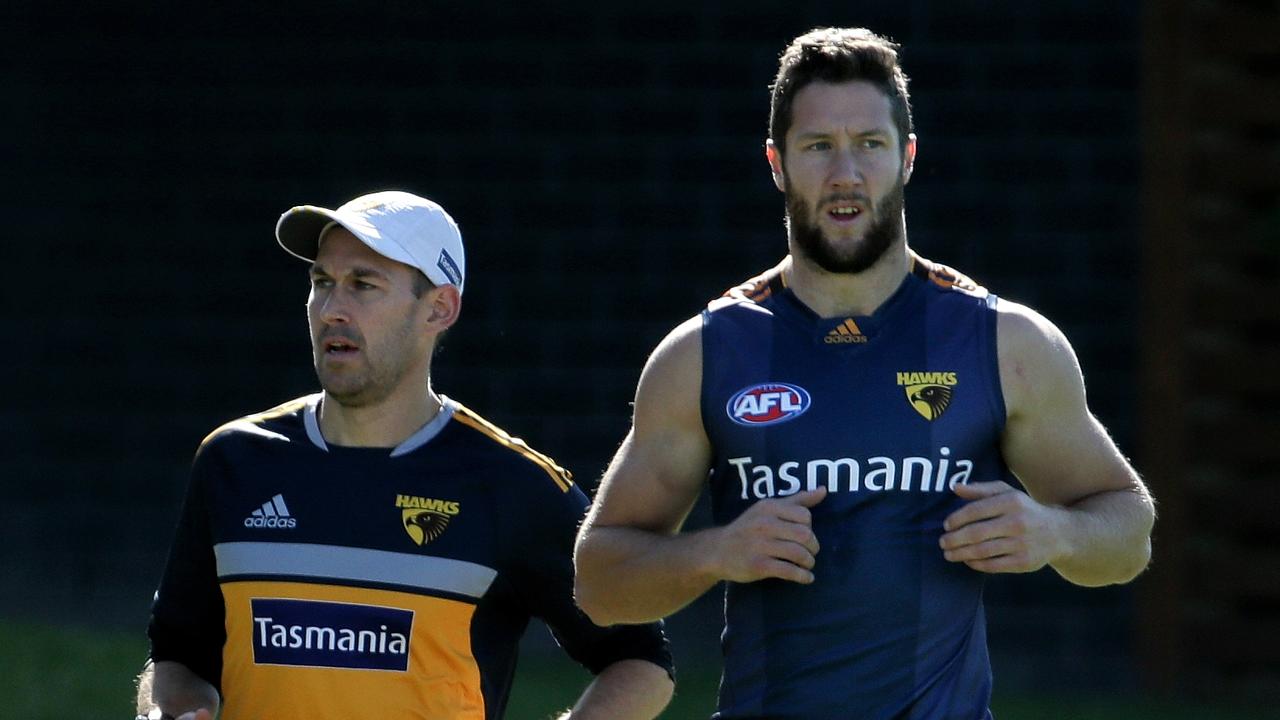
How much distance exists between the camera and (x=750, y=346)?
3766mm

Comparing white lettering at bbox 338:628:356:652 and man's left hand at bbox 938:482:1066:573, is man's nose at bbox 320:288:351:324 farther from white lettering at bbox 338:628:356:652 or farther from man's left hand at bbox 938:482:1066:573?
man's left hand at bbox 938:482:1066:573

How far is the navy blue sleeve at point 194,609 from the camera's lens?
4129mm

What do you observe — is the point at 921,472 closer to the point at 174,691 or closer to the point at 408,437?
the point at 408,437

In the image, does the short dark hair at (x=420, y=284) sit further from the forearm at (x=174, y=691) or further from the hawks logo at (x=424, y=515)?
the forearm at (x=174, y=691)

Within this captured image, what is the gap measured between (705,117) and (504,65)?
0.88 m

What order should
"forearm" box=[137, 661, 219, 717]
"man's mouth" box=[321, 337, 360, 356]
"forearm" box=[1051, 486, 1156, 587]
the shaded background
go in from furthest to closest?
the shaded background < "man's mouth" box=[321, 337, 360, 356] < "forearm" box=[137, 661, 219, 717] < "forearm" box=[1051, 486, 1156, 587]

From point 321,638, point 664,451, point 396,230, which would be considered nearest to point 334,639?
point 321,638

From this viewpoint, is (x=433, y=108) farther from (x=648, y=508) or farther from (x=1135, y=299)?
(x=648, y=508)

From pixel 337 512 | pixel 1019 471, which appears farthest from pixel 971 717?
pixel 337 512

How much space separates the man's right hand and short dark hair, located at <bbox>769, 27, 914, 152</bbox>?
0.72 meters

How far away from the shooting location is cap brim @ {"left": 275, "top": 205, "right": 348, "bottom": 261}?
4.21 meters

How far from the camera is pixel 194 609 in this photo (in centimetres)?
413

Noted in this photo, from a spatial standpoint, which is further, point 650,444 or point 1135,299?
point 1135,299

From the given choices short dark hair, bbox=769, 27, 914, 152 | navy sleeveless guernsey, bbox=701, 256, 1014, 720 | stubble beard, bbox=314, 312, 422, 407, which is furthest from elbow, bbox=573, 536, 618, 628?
short dark hair, bbox=769, 27, 914, 152
